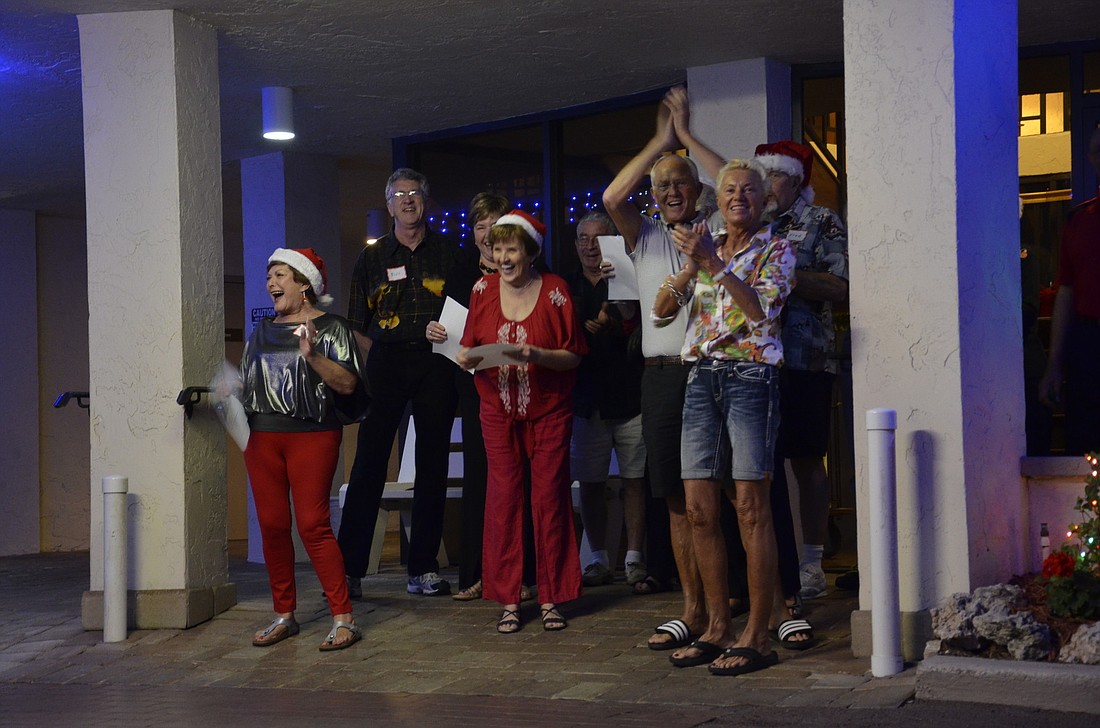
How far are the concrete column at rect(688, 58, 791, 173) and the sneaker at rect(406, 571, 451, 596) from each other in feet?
10.1

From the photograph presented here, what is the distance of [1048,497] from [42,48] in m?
5.64

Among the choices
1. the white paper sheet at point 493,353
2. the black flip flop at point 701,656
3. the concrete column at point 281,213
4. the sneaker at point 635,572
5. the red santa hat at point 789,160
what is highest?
the concrete column at point 281,213

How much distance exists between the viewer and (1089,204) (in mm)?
6168

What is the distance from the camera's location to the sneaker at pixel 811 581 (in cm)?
626

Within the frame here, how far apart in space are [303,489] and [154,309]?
143 centimetres

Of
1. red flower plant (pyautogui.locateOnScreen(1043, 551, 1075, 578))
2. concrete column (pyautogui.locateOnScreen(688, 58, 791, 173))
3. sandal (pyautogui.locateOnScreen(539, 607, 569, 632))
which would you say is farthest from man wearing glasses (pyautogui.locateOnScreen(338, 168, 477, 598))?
red flower plant (pyautogui.locateOnScreen(1043, 551, 1075, 578))

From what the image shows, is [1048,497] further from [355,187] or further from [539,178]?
[355,187]

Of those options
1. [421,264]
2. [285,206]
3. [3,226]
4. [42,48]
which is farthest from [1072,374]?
[3,226]

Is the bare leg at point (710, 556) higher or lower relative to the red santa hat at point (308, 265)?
lower

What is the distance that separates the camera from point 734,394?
4.97 m

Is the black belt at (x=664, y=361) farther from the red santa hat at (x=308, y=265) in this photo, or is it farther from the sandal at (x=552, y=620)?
the red santa hat at (x=308, y=265)

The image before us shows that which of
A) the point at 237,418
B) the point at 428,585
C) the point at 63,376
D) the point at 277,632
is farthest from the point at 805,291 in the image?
the point at 63,376

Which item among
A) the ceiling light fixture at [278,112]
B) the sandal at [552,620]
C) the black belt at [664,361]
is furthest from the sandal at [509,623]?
the ceiling light fixture at [278,112]

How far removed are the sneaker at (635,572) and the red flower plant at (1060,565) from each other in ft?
7.24
